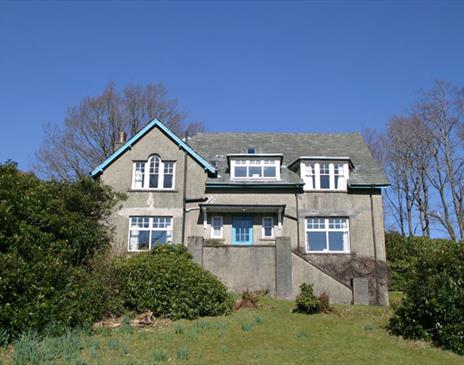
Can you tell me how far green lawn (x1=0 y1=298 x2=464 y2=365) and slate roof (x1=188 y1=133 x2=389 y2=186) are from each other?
11.8 m

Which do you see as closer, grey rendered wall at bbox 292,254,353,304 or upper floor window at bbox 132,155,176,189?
grey rendered wall at bbox 292,254,353,304

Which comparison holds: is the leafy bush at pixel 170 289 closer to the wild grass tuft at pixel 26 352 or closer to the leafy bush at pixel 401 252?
the wild grass tuft at pixel 26 352

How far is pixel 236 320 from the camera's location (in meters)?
16.9

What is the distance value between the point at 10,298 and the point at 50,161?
27178mm

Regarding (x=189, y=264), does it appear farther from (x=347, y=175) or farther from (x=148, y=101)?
(x=148, y=101)

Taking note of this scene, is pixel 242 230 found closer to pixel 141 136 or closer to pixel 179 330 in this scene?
pixel 141 136

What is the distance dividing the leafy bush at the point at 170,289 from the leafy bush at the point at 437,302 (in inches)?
251

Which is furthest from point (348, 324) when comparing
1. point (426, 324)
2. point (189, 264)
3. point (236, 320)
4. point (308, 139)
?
point (308, 139)

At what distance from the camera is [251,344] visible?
45.7 ft

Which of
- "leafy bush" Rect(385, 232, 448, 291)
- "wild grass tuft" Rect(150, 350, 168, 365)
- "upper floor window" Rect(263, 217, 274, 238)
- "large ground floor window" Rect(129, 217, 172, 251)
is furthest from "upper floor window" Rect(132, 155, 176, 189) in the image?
"wild grass tuft" Rect(150, 350, 168, 365)

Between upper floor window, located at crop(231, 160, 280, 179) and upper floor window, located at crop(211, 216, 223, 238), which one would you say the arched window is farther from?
upper floor window, located at crop(231, 160, 280, 179)

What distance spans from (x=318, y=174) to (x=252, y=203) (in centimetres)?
416

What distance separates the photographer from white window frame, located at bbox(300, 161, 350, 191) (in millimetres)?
27828

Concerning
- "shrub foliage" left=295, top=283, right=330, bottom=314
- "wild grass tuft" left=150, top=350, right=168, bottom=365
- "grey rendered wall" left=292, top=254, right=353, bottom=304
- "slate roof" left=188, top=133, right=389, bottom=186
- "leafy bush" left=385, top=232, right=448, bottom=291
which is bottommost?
"wild grass tuft" left=150, top=350, right=168, bottom=365
